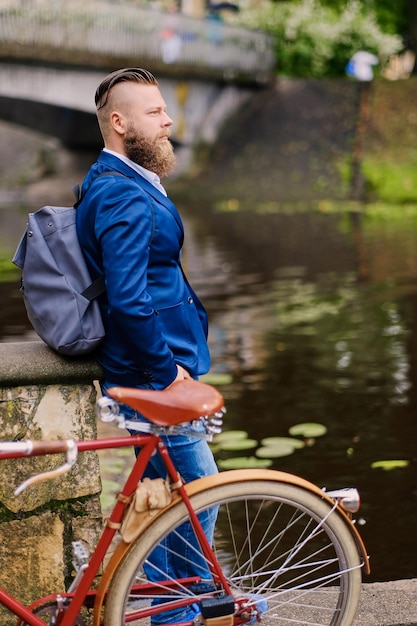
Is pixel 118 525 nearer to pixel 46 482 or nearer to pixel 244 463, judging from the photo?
pixel 46 482

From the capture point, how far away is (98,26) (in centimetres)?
2734

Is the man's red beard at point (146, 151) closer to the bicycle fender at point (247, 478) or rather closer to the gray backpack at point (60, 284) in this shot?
the gray backpack at point (60, 284)

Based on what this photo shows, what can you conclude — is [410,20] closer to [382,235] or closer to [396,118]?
[396,118]

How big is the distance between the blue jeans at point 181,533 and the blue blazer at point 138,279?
16 centimetres

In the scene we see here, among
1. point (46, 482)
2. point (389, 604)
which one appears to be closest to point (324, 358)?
point (389, 604)

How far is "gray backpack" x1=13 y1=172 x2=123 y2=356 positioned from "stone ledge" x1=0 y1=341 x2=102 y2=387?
5.6 inches

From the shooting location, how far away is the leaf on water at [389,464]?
5492 mm

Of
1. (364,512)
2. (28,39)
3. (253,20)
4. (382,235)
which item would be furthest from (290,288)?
(253,20)

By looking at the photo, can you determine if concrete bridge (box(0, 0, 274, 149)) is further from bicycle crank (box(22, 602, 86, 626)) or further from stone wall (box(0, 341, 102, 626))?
bicycle crank (box(22, 602, 86, 626))

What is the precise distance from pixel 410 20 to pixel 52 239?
29.8m

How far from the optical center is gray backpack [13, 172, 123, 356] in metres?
3.09

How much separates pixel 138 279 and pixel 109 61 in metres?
25.2

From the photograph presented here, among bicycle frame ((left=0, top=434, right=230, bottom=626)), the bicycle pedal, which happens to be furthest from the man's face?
the bicycle pedal

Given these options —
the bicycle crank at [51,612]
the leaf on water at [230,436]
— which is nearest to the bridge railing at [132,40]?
the leaf on water at [230,436]
